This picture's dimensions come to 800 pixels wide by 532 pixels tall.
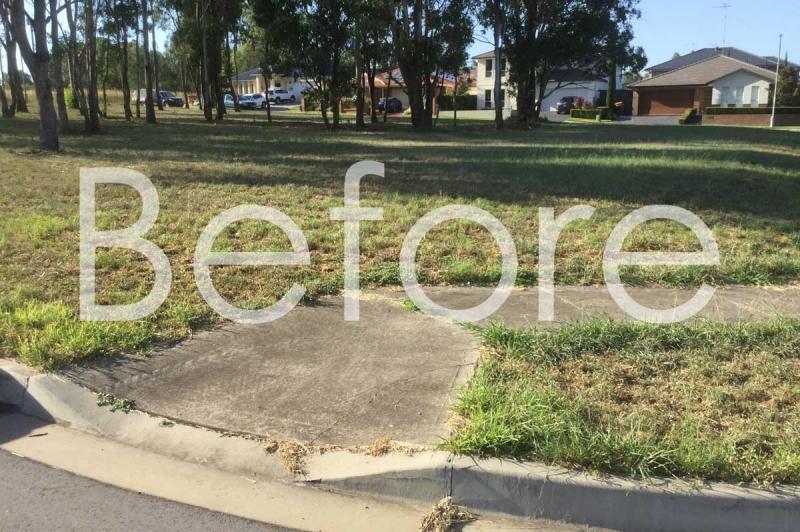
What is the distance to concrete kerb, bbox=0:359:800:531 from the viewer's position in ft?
10.2

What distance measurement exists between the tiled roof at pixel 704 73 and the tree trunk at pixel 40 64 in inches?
2070

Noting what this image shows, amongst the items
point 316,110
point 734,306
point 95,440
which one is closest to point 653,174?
point 734,306

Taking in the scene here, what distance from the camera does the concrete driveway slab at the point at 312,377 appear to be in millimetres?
3875

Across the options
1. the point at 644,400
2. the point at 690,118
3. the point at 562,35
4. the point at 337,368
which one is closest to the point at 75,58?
the point at 562,35

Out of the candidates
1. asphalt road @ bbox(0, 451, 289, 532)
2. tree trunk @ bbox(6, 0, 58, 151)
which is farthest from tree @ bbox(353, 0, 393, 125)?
asphalt road @ bbox(0, 451, 289, 532)

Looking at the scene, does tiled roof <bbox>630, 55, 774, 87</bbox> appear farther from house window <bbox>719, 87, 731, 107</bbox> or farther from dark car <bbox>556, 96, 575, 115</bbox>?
dark car <bbox>556, 96, 575, 115</bbox>

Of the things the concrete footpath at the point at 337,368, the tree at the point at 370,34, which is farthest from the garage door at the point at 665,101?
the concrete footpath at the point at 337,368

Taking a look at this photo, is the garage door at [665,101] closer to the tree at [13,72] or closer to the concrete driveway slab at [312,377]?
the tree at [13,72]

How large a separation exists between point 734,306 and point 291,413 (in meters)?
3.75

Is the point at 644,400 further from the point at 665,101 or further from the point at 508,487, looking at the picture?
the point at 665,101

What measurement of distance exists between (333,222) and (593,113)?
43809 mm

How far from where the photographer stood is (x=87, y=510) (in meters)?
3.27

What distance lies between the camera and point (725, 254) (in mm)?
6922

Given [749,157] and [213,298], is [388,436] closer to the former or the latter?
[213,298]
